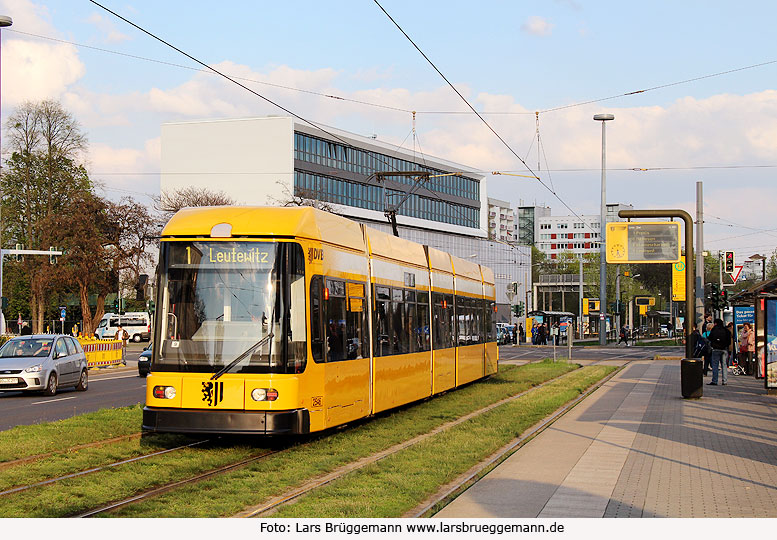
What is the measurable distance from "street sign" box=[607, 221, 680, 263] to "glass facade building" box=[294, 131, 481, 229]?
4364 centimetres

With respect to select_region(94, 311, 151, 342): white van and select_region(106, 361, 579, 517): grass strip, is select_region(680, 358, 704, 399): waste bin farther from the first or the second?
select_region(94, 311, 151, 342): white van

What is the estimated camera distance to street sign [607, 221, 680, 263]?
Answer: 92.0 ft

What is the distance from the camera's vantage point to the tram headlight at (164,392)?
12.6m

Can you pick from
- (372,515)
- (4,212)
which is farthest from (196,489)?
(4,212)

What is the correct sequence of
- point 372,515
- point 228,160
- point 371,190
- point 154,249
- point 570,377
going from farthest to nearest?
point 371,190
point 228,160
point 154,249
point 570,377
point 372,515

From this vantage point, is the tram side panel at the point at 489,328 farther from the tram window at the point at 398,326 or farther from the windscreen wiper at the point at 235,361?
the windscreen wiper at the point at 235,361

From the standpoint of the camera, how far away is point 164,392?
12.6m

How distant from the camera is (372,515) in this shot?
835 cm

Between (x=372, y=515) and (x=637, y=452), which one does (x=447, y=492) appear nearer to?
(x=372, y=515)

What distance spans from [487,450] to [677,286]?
44.1 m

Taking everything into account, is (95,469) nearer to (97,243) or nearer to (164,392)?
(164,392)

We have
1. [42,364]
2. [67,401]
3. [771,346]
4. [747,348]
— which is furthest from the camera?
[747,348]

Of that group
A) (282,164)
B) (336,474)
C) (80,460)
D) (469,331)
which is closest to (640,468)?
(336,474)

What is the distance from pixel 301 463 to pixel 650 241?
1893 cm
